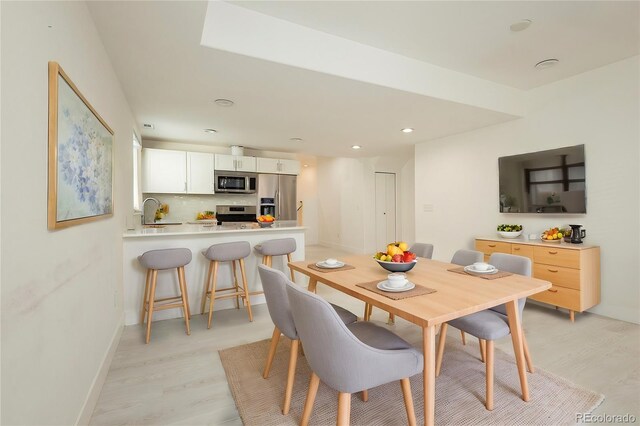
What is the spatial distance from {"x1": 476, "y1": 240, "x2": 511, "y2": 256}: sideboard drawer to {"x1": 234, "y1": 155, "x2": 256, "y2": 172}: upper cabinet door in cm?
408

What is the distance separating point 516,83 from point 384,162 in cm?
342

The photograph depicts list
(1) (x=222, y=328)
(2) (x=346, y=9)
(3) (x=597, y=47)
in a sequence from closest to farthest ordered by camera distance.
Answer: (2) (x=346, y=9)
(3) (x=597, y=47)
(1) (x=222, y=328)

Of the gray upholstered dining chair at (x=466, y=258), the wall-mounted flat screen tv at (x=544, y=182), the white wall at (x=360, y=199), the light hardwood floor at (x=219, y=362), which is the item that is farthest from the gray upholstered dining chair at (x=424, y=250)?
the white wall at (x=360, y=199)

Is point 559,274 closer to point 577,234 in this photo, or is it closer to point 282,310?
point 577,234

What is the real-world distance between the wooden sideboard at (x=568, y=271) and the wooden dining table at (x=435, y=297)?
5.45 feet

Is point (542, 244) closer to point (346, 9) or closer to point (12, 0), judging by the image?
point (346, 9)

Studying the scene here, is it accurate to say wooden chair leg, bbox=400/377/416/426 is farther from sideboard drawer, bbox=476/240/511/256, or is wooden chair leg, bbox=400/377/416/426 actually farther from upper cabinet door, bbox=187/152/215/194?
upper cabinet door, bbox=187/152/215/194

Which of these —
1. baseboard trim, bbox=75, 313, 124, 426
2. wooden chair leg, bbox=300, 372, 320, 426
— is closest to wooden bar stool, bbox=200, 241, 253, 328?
baseboard trim, bbox=75, 313, 124, 426

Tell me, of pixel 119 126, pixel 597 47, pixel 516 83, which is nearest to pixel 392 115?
pixel 516 83

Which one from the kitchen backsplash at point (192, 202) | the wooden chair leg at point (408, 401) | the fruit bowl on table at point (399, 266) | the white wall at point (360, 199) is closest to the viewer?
the wooden chair leg at point (408, 401)

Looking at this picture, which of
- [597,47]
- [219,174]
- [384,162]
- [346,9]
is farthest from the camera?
[384,162]

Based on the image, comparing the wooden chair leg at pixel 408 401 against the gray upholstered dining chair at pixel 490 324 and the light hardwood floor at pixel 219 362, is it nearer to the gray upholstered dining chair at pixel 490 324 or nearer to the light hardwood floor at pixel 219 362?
the gray upholstered dining chair at pixel 490 324

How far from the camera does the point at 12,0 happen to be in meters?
0.96

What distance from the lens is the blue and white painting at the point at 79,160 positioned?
4.38 feet
